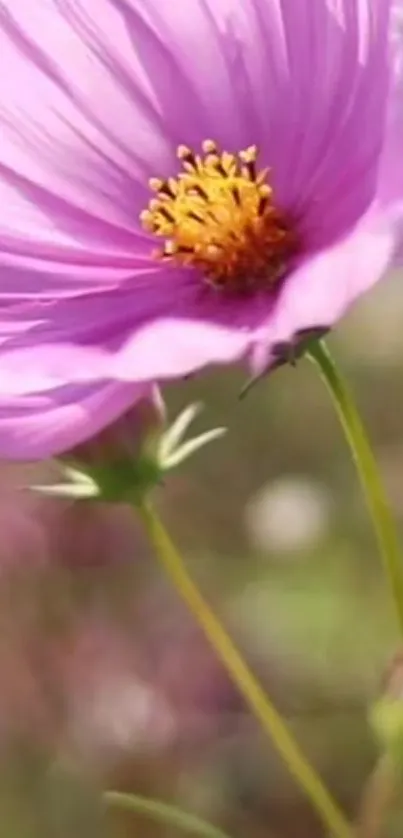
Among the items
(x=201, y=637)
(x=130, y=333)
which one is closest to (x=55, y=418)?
→ (x=130, y=333)

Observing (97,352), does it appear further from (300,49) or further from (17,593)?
(17,593)

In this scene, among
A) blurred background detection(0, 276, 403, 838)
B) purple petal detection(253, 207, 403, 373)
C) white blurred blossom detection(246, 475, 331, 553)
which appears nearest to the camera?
purple petal detection(253, 207, 403, 373)

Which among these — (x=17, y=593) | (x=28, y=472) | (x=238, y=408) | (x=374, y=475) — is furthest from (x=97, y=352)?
(x=238, y=408)

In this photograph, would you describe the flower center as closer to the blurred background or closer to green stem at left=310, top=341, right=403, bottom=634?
green stem at left=310, top=341, right=403, bottom=634

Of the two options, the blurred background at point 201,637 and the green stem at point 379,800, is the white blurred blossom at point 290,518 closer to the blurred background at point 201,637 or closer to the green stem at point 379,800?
the blurred background at point 201,637

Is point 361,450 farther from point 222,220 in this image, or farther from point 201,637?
point 201,637

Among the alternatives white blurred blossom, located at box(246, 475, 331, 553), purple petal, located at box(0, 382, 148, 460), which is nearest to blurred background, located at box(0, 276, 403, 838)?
white blurred blossom, located at box(246, 475, 331, 553)

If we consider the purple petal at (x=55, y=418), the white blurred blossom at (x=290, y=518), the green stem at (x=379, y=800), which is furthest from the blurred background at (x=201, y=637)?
the purple petal at (x=55, y=418)
